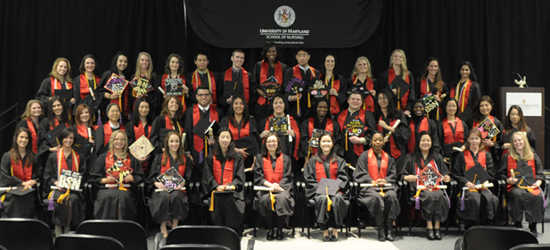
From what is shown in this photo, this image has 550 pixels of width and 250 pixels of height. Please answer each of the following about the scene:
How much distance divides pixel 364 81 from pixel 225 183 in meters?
2.72

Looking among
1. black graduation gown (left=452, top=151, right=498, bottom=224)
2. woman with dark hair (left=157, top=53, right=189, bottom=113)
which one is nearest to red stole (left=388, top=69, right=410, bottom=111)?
black graduation gown (left=452, top=151, right=498, bottom=224)

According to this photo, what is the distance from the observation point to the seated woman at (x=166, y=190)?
6.42 metres

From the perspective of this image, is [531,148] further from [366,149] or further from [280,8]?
[280,8]

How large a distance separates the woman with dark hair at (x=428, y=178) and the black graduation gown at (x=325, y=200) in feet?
2.81

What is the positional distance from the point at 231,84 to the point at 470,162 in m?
3.58

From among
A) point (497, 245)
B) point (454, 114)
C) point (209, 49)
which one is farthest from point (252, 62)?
point (497, 245)

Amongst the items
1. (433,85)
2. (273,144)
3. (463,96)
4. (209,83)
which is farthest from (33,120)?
(463,96)

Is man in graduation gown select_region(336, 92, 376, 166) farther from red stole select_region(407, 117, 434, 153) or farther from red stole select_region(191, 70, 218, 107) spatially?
red stole select_region(191, 70, 218, 107)

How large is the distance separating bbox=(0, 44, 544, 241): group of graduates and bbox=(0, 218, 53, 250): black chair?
265 cm

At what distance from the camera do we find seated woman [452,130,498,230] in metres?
6.69

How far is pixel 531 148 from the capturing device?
7.31 meters

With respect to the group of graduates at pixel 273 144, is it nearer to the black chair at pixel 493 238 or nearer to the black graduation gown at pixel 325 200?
the black graduation gown at pixel 325 200

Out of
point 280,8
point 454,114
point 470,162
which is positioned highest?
point 280,8

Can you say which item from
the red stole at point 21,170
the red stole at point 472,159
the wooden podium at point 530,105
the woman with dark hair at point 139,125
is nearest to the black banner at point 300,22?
the woman with dark hair at point 139,125
